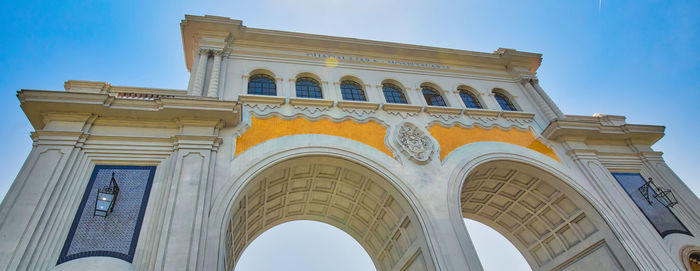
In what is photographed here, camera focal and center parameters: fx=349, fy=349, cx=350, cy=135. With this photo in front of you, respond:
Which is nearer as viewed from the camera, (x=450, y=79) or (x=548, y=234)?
(x=548, y=234)

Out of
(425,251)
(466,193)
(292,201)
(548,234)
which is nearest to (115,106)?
(292,201)

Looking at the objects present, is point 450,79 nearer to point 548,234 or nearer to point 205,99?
Answer: point 548,234

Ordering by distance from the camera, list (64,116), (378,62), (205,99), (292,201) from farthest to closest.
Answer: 1. (378,62)
2. (292,201)
3. (205,99)
4. (64,116)

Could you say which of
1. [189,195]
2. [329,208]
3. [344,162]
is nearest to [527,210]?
[329,208]

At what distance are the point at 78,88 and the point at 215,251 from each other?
8502 millimetres

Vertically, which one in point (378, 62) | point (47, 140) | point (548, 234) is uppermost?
point (378, 62)

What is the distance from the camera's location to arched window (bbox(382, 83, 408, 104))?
49.8 ft

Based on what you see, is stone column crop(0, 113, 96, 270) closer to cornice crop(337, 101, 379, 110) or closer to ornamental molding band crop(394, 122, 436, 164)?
cornice crop(337, 101, 379, 110)

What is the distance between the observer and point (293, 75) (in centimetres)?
1466

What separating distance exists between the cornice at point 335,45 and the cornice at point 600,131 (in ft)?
15.6

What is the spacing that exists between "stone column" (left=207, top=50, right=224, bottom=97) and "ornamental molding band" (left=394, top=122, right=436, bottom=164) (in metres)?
6.69

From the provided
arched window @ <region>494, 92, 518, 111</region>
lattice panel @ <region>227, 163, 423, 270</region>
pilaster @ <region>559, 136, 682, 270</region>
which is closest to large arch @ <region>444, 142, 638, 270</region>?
pilaster @ <region>559, 136, 682, 270</region>

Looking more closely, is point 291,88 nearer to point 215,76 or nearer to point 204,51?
point 215,76

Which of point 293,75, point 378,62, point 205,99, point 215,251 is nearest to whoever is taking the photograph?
point 215,251
